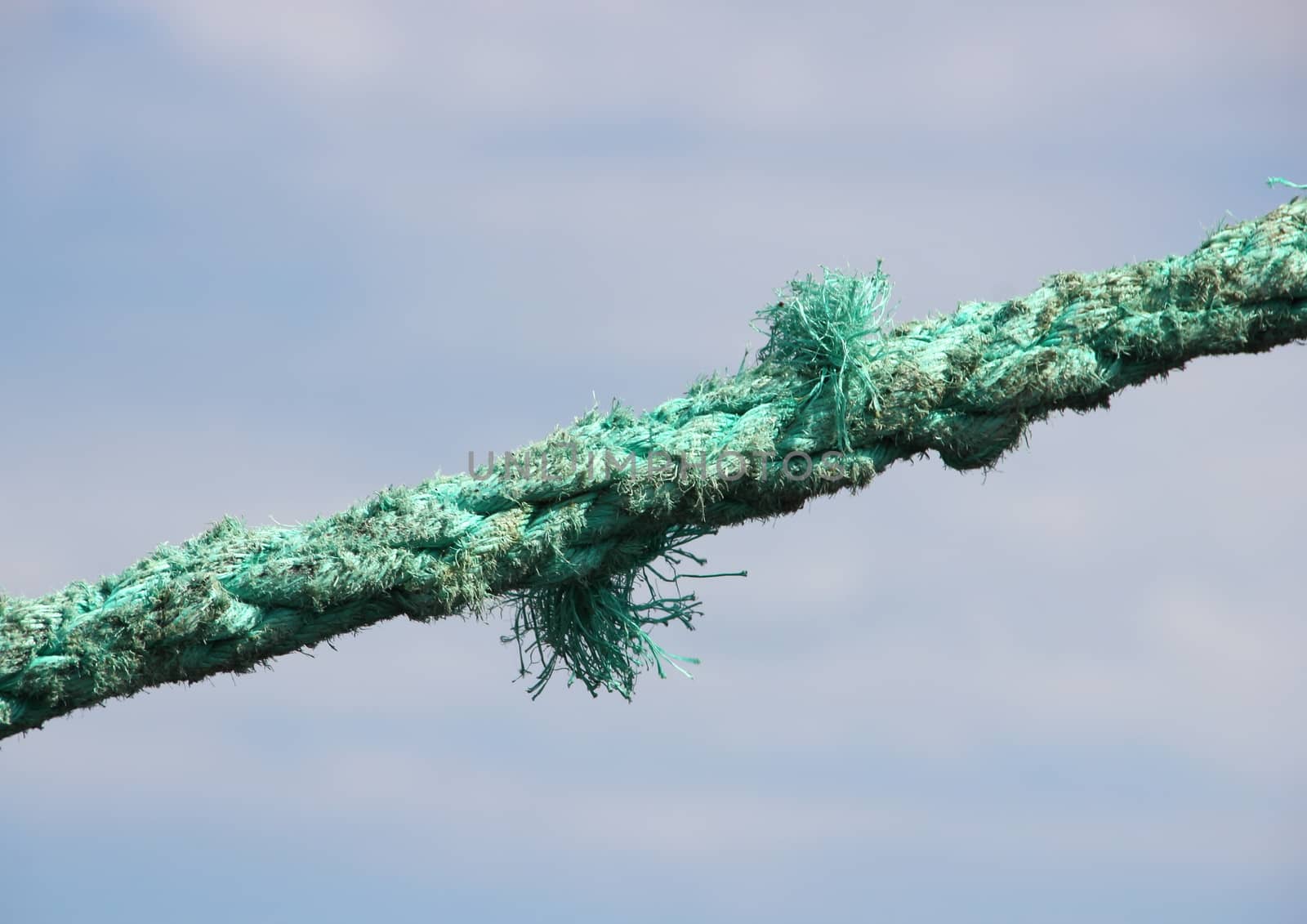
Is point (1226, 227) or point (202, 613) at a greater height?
point (1226, 227)

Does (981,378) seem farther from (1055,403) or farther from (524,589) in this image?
(524,589)

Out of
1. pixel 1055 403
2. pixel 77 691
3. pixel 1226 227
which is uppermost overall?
pixel 1226 227

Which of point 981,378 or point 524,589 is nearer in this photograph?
point 981,378

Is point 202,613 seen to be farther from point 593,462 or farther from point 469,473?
point 593,462

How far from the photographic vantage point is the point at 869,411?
456 cm

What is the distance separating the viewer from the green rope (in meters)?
4.46

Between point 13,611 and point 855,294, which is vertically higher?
point 855,294

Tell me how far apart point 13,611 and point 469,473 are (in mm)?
1174

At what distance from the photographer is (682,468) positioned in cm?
456

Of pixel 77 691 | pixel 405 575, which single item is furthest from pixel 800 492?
pixel 77 691

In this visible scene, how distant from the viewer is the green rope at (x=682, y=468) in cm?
446

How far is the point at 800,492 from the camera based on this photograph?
15.1 feet

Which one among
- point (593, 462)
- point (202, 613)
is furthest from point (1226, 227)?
point (202, 613)

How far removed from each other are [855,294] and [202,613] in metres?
1.73
